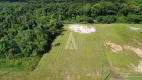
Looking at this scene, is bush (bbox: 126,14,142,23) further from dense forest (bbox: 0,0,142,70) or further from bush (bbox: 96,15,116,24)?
bush (bbox: 96,15,116,24)

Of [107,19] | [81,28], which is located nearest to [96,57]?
[81,28]

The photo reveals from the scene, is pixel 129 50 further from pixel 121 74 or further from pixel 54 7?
pixel 54 7

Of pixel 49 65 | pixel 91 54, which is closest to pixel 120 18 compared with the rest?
pixel 91 54

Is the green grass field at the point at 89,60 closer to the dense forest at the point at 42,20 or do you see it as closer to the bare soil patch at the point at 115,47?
the bare soil patch at the point at 115,47

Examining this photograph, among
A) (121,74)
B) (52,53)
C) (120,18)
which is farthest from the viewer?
(120,18)

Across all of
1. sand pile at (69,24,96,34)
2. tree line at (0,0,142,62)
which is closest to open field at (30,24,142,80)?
sand pile at (69,24,96,34)

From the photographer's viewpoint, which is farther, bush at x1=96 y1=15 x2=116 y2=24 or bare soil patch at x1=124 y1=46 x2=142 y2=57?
bush at x1=96 y1=15 x2=116 y2=24

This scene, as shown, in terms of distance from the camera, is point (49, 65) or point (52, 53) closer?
point (49, 65)

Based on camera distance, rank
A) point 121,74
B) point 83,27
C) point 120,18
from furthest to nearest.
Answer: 1. point 120,18
2. point 83,27
3. point 121,74
